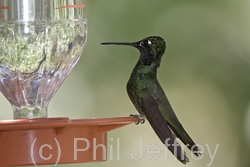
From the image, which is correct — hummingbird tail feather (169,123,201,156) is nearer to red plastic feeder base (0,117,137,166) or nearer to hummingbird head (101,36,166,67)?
hummingbird head (101,36,166,67)

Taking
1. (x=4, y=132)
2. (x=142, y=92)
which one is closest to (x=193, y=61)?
(x=142, y=92)

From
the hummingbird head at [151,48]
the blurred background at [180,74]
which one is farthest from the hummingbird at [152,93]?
the blurred background at [180,74]

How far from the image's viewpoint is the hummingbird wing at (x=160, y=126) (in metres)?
3.58

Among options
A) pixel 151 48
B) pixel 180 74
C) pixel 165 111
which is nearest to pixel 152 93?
pixel 165 111

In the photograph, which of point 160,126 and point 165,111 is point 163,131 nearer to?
point 160,126

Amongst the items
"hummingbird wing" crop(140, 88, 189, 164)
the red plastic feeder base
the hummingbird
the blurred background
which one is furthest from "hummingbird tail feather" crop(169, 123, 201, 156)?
the blurred background

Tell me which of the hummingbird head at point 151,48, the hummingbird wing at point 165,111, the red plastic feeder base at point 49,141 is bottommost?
the red plastic feeder base at point 49,141

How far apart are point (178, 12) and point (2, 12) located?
4.25 metres

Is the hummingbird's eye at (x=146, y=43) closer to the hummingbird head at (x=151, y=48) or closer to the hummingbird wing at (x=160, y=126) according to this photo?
the hummingbird head at (x=151, y=48)

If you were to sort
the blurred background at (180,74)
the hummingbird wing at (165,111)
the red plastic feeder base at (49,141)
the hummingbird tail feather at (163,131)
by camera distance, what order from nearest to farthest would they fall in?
1. the red plastic feeder base at (49,141)
2. the hummingbird tail feather at (163,131)
3. the hummingbird wing at (165,111)
4. the blurred background at (180,74)

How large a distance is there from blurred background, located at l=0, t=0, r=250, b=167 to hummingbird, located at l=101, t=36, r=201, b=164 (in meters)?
2.04

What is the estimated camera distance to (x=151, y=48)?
441 cm

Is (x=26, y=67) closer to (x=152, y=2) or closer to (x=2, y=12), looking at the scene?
(x=2, y=12)

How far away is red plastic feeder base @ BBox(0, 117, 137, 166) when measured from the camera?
105 inches
